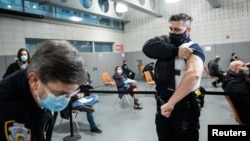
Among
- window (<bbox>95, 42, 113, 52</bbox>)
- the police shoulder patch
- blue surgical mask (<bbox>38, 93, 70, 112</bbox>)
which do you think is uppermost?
window (<bbox>95, 42, 113, 52</bbox>)

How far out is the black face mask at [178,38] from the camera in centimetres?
176

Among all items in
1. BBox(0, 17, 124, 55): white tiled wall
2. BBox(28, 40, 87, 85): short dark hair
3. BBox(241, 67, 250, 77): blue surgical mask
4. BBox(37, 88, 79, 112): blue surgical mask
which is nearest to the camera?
BBox(28, 40, 87, 85): short dark hair

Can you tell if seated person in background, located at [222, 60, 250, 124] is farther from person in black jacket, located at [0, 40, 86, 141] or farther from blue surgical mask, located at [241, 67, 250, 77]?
person in black jacket, located at [0, 40, 86, 141]

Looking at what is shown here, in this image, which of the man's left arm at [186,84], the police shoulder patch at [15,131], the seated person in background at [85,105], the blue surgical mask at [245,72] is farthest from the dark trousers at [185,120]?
the seated person in background at [85,105]

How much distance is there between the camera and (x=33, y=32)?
760 centimetres

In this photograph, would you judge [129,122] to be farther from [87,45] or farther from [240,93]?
[87,45]

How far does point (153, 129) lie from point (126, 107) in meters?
2.04

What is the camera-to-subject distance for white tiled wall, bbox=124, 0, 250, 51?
409 inches

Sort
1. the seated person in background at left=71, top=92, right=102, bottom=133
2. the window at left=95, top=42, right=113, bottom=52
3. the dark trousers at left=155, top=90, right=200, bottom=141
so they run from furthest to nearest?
the window at left=95, top=42, right=113, bottom=52
the seated person in background at left=71, top=92, right=102, bottom=133
the dark trousers at left=155, top=90, right=200, bottom=141

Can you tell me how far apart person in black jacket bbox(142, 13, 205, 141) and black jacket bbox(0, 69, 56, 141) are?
92cm

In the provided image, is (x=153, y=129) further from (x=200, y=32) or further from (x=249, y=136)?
(x=200, y=32)

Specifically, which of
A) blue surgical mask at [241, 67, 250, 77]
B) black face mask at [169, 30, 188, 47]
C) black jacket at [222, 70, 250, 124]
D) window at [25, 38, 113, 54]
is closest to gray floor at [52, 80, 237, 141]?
black jacket at [222, 70, 250, 124]

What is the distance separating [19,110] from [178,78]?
3.87 feet

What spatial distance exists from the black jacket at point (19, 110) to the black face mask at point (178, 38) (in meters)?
1.23
